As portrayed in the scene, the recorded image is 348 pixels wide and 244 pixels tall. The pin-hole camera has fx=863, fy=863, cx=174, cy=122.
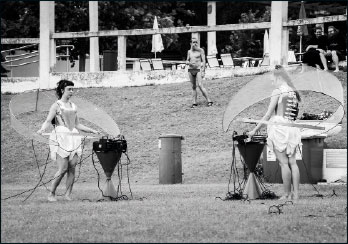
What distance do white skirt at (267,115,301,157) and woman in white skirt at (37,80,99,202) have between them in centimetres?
325

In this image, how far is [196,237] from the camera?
31.5ft

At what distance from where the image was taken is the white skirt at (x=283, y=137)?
13.8m

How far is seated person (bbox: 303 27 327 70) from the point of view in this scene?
2436 cm

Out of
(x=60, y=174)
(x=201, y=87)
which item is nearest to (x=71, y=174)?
(x=60, y=174)

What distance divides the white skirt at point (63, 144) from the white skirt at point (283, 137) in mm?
3255

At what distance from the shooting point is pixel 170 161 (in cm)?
1923

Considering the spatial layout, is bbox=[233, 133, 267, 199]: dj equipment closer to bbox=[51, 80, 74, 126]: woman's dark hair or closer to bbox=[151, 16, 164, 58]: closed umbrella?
bbox=[51, 80, 74, 126]: woman's dark hair

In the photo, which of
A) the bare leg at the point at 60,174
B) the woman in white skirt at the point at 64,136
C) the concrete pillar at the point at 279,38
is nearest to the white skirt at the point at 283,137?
the woman in white skirt at the point at 64,136

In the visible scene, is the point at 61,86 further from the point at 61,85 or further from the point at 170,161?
the point at 170,161

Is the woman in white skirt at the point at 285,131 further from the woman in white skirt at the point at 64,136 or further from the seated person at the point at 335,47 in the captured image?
the seated person at the point at 335,47

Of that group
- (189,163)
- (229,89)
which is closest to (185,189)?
(189,163)

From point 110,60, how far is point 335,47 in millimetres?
9613

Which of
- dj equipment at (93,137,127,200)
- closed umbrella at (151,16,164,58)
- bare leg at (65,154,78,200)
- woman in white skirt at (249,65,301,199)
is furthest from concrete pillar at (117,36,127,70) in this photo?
woman in white skirt at (249,65,301,199)

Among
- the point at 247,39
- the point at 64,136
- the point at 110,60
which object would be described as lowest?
the point at 64,136
